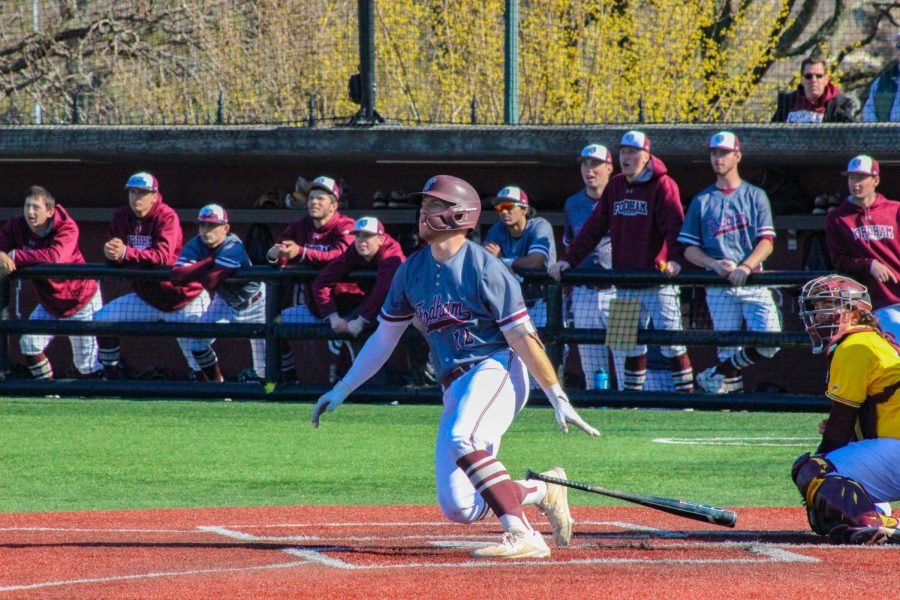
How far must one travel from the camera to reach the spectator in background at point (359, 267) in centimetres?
1007

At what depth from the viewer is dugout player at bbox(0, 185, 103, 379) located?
35.5ft

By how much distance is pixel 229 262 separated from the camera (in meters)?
10.6

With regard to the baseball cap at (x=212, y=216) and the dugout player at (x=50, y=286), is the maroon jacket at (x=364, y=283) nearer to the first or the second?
the baseball cap at (x=212, y=216)

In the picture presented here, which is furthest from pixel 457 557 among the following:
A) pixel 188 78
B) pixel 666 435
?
pixel 188 78

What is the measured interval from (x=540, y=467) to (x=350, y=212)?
5654 mm

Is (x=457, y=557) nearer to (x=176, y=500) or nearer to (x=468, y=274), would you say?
(x=468, y=274)

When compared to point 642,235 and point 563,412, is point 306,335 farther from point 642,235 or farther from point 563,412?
point 563,412

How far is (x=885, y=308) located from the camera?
9180 millimetres

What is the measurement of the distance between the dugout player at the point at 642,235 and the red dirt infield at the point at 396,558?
344cm

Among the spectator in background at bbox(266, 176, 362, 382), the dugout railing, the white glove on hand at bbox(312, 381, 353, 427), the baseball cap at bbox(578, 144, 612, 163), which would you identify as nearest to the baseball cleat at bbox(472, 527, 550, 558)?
the white glove on hand at bbox(312, 381, 353, 427)

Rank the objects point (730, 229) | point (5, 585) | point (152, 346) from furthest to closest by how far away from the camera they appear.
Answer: point (152, 346) < point (730, 229) < point (5, 585)

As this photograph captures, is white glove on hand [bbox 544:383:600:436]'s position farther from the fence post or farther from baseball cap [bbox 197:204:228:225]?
baseball cap [bbox 197:204:228:225]

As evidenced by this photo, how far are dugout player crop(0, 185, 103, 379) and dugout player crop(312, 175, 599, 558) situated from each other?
6.05 meters

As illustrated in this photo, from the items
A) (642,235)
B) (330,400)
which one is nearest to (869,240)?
(642,235)
